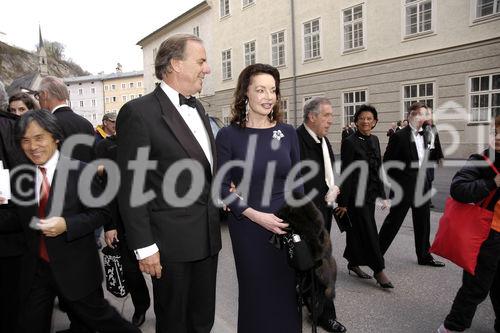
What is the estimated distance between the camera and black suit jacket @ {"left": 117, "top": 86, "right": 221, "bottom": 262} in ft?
6.86

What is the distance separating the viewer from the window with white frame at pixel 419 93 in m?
17.1

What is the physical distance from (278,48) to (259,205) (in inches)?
914

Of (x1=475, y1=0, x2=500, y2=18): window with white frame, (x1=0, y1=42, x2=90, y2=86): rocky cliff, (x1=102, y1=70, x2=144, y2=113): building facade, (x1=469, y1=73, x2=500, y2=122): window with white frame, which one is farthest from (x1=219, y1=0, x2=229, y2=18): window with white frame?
(x1=0, y1=42, x2=90, y2=86): rocky cliff

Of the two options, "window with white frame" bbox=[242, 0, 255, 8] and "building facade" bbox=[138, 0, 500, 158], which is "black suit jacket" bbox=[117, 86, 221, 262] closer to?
"building facade" bbox=[138, 0, 500, 158]

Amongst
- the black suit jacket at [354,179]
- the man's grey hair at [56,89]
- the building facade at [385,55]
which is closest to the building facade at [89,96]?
the building facade at [385,55]

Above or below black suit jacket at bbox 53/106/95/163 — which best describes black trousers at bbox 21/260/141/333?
below

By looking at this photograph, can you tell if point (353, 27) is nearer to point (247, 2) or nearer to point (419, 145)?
point (247, 2)

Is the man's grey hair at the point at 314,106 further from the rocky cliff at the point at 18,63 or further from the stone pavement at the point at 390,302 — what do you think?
the rocky cliff at the point at 18,63

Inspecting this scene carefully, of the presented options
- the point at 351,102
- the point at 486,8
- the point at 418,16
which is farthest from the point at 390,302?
the point at 351,102

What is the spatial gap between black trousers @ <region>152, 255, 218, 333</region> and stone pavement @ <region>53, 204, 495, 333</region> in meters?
0.95

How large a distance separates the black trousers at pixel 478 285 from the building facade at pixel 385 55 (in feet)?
48.3

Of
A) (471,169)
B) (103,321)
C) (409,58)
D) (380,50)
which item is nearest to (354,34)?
(380,50)

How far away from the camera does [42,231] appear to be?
2330mm

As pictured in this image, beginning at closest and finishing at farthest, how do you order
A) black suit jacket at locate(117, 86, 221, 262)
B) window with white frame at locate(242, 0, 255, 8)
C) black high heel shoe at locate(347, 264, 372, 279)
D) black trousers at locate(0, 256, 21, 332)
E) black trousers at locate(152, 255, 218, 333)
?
black suit jacket at locate(117, 86, 221, 262) → black trousers at locate(152, 255, 218, 333) → black trousers at locate(0, 256, 21, 332) → black high heel shoe at locate(347, 264, 372, 279) → window with white frame at locate(242, 0, 255, 8)
